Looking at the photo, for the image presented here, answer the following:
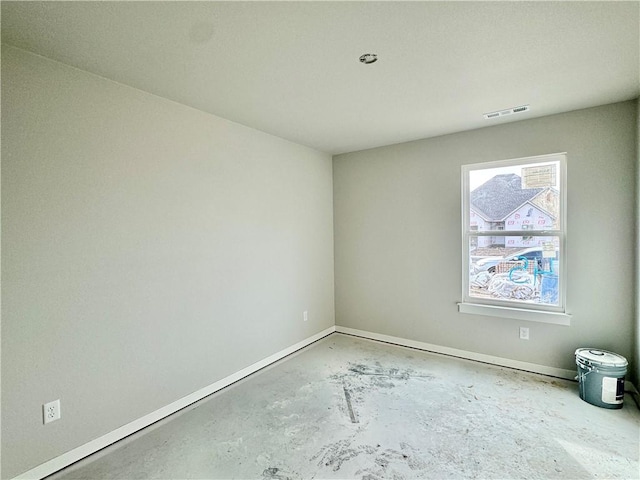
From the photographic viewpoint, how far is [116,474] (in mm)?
1868

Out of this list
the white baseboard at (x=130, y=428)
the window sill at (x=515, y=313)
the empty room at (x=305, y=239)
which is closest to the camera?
the empty room at (x=305, y=239)

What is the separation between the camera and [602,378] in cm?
249

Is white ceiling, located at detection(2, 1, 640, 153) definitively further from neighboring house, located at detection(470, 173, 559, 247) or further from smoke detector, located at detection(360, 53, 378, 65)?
neighboring house, located at detection(470, 173, 559, 247)

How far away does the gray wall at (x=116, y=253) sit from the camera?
181cm

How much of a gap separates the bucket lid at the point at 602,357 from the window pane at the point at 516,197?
1.15 metres

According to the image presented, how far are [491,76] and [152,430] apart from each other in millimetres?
3628

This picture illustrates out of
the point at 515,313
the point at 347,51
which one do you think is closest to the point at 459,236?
the point at 515,313

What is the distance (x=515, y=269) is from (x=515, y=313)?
1.52 ft

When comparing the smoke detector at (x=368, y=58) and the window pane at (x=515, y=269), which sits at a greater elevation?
the smoke detector at (x=368, y=58)

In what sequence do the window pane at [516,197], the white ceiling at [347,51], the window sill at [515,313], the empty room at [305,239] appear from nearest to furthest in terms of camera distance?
the white ceiling at [347,51] < the empty room at [305,239] < the window sill at [515,313] < the window pane at [516,197]

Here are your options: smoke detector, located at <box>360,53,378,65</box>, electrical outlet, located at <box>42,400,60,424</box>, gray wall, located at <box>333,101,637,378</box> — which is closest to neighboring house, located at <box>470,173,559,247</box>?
gray wall, located at <box>333,101,637,378</box>

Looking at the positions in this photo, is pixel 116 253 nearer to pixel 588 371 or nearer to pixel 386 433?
pixel 386 433

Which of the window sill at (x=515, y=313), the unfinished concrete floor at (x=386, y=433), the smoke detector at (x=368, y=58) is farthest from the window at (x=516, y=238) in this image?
the smoke detector at (x=368, y=58)

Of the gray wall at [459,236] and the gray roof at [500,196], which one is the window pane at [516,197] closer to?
the gray roof at [500,196]
